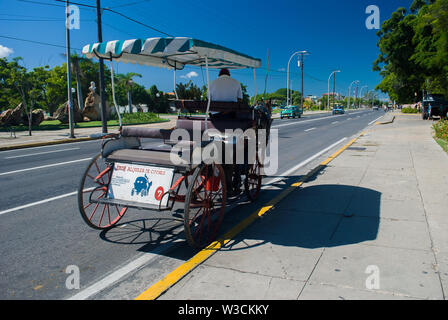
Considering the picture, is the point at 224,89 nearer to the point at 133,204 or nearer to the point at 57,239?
the point at 133,204

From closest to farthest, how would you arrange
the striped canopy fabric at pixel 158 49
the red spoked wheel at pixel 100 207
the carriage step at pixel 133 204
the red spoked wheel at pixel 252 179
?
1. the carriage step at pixel 133 204
2. the striped canopy fabric at pixel 158 49
3. the red spoked wheel at pixel 100 207
4. the red spoked wheel at pixel 252 179

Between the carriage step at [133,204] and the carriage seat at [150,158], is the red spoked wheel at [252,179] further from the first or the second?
the carriage step at [133,204]

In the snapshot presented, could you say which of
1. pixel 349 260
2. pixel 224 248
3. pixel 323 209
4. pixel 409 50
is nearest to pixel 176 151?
pixel 224 248

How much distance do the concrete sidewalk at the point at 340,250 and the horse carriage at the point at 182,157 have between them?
0.67m

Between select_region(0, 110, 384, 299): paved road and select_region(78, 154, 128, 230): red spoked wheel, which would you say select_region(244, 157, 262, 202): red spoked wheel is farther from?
select_region(78, 154, 128, 230): red spoked wheel

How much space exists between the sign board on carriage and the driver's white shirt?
2.06 meters

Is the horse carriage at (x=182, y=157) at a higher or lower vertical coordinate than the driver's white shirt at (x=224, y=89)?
lower

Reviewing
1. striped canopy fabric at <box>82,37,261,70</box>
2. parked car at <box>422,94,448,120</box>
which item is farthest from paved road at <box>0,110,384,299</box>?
parked car at <box>422,94,448,120</box>

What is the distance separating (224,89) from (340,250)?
3048mm

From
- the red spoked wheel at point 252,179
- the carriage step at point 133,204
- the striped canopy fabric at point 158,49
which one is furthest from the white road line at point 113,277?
the striped canopy fabric at point 158,49

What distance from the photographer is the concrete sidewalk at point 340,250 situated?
3096 millimetres

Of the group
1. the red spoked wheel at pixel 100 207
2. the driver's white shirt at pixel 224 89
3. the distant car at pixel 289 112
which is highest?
the distant car at pixel 289 112

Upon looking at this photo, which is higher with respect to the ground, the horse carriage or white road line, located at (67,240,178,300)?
the horse carriage

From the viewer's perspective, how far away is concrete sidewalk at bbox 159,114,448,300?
3096 mm
